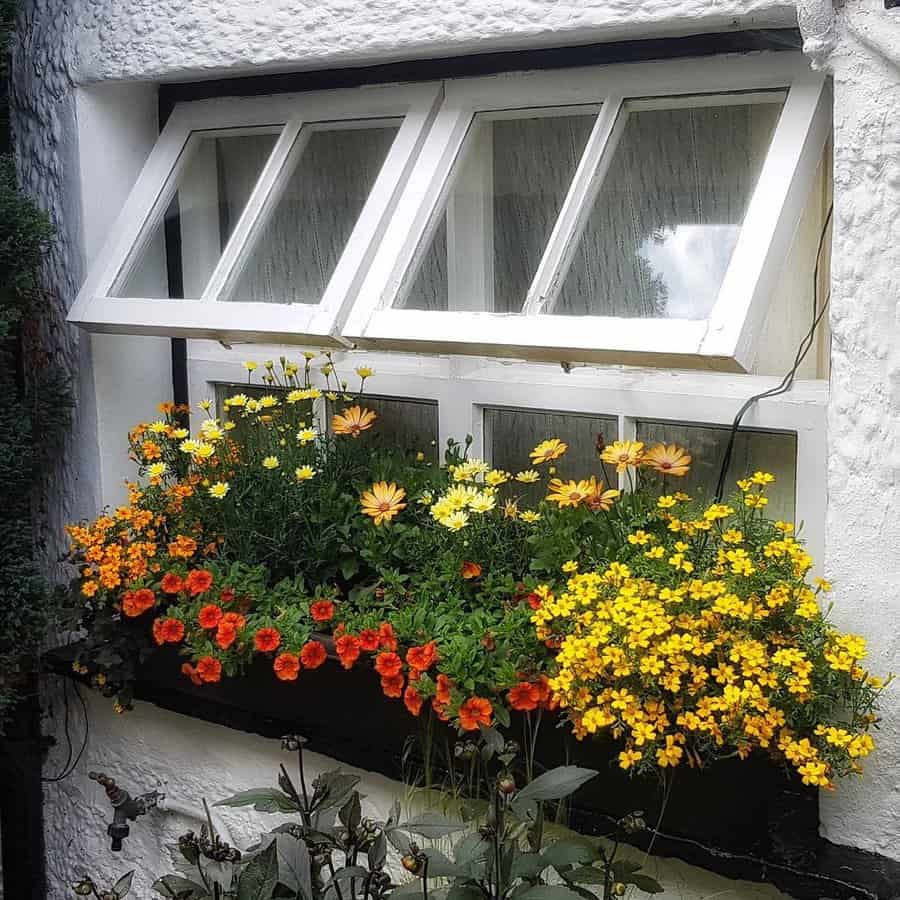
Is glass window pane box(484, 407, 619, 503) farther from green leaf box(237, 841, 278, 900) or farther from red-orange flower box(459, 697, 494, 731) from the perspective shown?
green leaf box(237, 841, 278, 900)

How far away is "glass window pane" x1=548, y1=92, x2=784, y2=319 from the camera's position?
202 centimetres

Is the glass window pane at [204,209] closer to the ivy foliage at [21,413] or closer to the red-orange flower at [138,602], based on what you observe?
the ivy foliage at [21,413]

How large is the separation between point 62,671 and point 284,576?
667 millimetres

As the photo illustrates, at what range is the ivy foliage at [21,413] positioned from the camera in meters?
2.46

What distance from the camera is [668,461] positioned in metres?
2.05

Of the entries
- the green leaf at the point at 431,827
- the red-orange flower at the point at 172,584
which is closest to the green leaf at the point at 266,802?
the green leaf at the point at 431,827

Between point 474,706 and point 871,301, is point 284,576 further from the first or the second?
point 871,301

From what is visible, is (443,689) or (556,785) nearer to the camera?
(556,785)

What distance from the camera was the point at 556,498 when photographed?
2068 mm

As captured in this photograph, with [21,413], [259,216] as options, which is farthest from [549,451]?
[21,413]

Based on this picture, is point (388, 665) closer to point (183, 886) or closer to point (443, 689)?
point (443, 689)

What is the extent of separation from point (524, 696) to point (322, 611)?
1.49 feet

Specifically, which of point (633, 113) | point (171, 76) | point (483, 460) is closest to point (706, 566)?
point (483, 460)

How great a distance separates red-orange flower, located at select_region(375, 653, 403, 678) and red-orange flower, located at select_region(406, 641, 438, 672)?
0.09ft
